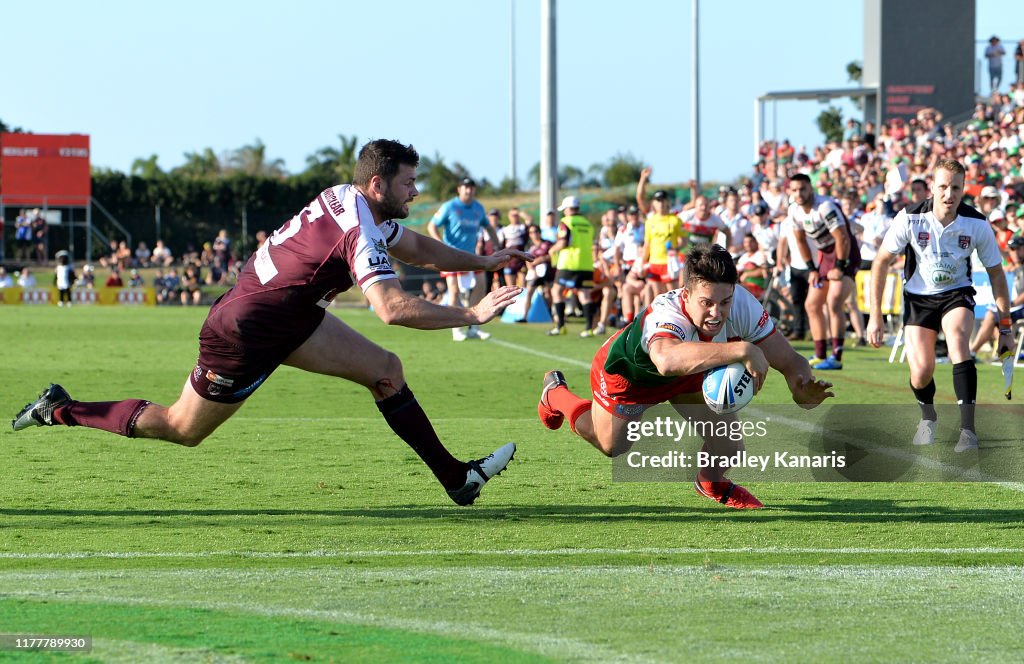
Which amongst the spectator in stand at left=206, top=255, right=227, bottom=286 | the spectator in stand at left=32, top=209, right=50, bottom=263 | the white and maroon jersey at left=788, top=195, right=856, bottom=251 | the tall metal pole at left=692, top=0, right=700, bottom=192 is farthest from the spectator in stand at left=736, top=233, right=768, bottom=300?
the spectator in stand at left=32, top=209, right=50, bottom=263

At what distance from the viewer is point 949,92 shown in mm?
42906

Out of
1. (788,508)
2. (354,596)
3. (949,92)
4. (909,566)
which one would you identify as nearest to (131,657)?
(354,596)

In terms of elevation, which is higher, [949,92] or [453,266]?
[949,92]

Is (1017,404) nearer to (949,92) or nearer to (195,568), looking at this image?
(195,568)

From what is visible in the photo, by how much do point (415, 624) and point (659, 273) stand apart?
51.7 feet

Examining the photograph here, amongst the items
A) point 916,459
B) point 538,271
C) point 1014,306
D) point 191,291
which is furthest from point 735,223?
point 191,291

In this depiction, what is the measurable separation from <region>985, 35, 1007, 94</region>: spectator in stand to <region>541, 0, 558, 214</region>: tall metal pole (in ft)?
43.1

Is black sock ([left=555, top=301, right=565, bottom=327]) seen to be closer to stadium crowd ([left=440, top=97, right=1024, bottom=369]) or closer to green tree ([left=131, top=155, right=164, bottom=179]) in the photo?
stadium crowd ([left=440, top=97, right=1024, bottom=369])

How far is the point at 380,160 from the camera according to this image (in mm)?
Answer: 6359

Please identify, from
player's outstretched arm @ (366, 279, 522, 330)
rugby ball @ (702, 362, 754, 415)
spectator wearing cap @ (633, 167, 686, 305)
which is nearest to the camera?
player's outstretched arm @ (366, 279, 522, 330)

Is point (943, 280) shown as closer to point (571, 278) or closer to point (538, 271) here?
point (571, 278)

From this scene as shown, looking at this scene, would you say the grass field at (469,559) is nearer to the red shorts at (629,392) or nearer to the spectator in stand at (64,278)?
the red shorts at (629,392)

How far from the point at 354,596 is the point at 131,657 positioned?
100cm

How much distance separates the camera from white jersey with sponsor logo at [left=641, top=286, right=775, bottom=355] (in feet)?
21.2
